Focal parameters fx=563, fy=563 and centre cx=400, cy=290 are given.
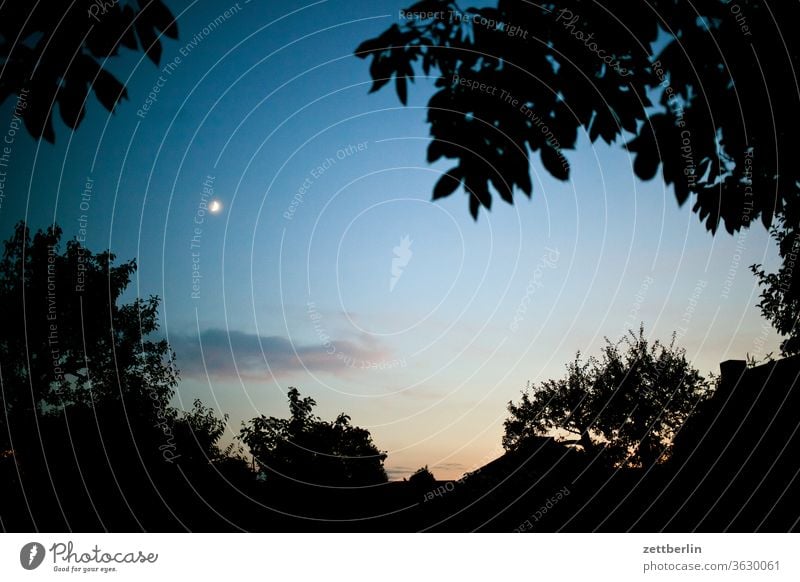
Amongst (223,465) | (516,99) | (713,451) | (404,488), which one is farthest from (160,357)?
(516,99)

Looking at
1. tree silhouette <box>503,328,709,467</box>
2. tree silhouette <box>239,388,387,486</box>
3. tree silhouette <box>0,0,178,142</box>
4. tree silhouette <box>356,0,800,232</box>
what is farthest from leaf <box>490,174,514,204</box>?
tree silhouette <box>503,328,709,467</box>

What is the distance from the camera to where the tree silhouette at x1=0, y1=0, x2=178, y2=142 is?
12.7ft

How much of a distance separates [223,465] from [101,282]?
37.2ft

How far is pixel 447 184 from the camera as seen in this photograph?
381 centimetres

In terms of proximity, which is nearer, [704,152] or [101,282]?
[704,152]

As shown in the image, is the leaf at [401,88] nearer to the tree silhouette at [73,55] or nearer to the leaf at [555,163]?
the leaf at [555,163]

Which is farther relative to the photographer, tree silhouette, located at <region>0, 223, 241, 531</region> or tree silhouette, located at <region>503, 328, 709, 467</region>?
tree silhouette, located at <region>503, 328, 709, 467</region>

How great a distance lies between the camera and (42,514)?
10.6 metres

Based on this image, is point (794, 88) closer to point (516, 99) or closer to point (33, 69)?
point (516, 99)

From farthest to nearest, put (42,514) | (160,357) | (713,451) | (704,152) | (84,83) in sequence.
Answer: (160,357) → (713,451) → (42,514) → (704,152) → (84,83)
